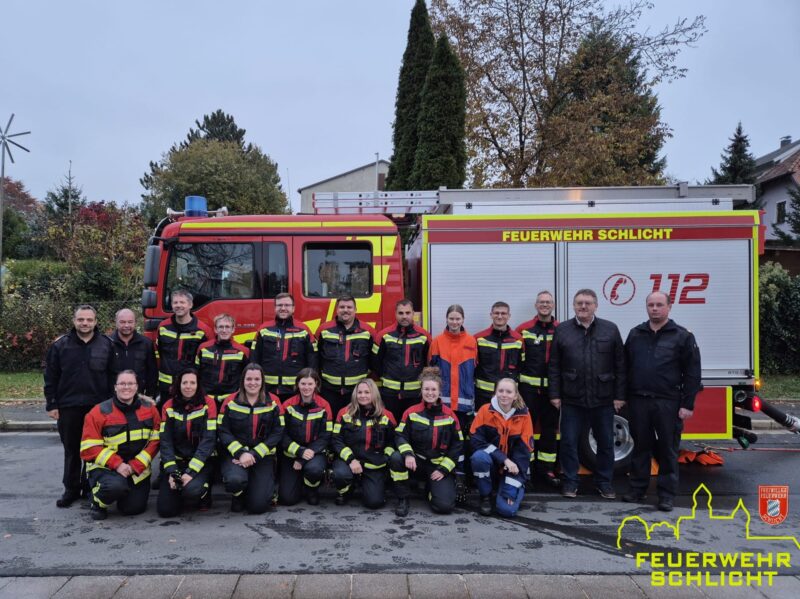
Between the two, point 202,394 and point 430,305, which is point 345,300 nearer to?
point 430,305

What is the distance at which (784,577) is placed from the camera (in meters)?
3.47

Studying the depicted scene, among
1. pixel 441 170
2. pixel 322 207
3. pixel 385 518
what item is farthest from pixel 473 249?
pixel 441 170

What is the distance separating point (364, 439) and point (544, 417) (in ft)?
5.74

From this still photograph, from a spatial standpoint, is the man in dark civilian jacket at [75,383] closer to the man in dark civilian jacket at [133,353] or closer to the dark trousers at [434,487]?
the man in dark civilian jacket at [133,353]

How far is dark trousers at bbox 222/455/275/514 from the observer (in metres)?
4.38

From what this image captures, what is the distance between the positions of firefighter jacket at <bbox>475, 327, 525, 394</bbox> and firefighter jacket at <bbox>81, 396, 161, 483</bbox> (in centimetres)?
295

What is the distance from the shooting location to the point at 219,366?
498 cm

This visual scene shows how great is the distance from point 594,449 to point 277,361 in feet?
10.3

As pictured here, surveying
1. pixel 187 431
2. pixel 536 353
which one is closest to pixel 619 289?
pixel 536 353

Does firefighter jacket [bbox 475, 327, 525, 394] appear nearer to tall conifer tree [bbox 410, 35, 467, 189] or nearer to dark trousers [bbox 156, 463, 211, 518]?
dark trousers [bbox 156, 463, 211, 518]

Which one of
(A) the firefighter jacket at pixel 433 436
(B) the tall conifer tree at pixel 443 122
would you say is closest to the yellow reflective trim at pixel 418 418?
(A) the firefighter jacket at pixel 433 436

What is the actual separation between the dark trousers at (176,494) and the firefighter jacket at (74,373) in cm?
107

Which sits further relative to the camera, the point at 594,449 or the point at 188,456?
the point at 594,449

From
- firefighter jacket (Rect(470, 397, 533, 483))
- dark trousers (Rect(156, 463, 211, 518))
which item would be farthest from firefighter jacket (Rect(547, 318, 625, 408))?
dark trousers (Rect(156, 463, 211, 518))
